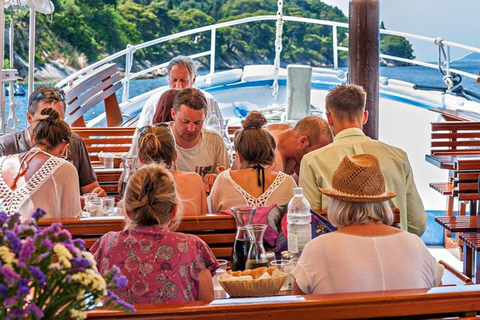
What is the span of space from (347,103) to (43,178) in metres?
1.33

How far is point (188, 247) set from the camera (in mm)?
2416

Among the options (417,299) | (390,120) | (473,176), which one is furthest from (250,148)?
(390,120)

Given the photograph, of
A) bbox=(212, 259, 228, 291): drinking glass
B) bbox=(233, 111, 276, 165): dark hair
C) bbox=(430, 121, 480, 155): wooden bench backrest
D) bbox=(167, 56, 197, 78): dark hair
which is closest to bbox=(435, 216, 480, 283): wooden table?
bbox=(233, 111, 276, 165): dark hair

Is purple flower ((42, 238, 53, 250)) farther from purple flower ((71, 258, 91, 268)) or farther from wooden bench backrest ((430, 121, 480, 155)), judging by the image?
wooden bench backrest ((430, 121, 480, 155))

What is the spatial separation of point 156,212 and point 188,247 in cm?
14

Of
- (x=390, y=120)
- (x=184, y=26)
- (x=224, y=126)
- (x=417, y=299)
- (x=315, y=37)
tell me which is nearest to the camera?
(x=417, y=299)

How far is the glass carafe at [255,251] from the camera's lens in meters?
2.59

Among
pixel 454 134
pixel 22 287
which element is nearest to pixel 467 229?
pixel 454 134

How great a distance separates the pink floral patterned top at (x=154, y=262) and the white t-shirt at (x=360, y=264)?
1.08ft

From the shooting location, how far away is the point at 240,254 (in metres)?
2.63

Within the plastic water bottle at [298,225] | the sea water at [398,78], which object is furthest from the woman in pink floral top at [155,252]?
the sea water at [398,78]

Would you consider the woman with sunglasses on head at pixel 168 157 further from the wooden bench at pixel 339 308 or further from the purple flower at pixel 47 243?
the purple flower at pixel 47 243

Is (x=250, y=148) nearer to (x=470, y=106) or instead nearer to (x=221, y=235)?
(x=221, y=235)

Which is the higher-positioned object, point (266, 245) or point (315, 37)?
point (315, 37)
